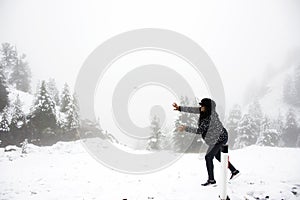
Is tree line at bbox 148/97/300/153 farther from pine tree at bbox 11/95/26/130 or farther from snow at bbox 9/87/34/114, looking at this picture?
snow at bbox 9/87/34/114

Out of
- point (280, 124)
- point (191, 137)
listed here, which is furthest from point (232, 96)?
point (191, 137)

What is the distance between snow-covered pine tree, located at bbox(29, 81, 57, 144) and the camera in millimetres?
36781

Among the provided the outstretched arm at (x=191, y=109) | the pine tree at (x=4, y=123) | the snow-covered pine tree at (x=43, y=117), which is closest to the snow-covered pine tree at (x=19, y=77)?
the pine tree at (x=4, y=123)

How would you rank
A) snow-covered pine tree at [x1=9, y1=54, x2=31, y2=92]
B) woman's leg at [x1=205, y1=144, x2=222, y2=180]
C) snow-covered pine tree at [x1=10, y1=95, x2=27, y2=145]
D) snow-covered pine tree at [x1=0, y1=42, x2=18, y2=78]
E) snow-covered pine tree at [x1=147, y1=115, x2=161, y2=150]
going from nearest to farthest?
woman's leg at [x1=205, y1=144, x2=222, y2=180] < snow-covered pine tree at [x1=147, y1=115, x2=161, y2=150] < snow-covered pine tree at [x1=10, y1=95, x2=27, y2=145] < snow-covered pine tree at [x1=9, y1=54, x2=31, y2=92] < snow-covered pine tree at [x1=0, y1=42, x2=18, y2=78]

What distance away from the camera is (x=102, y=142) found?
2909cm

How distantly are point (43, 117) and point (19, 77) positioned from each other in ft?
128

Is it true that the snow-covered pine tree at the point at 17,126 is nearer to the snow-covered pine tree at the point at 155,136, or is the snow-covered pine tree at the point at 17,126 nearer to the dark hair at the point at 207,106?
the snow-covered pine tree at the point at 155,136

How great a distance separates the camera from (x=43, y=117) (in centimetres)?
3769

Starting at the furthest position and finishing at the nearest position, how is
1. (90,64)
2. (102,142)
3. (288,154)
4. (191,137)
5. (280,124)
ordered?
(280,124)
(191,137)
(102,142)
(90,64)
(288,154)

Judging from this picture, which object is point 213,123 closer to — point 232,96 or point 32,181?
point 32,181

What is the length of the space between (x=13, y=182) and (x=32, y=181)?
0.88 m

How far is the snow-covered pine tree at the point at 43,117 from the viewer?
36.8 meters

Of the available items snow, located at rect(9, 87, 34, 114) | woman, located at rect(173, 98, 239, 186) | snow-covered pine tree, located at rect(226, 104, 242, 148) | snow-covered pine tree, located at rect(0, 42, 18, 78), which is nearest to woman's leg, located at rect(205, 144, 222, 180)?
woman, located at rect(173, 98, 239, 186)

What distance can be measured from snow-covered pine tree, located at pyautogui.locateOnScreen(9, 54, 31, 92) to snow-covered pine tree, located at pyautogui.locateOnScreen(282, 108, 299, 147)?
83.1 m
